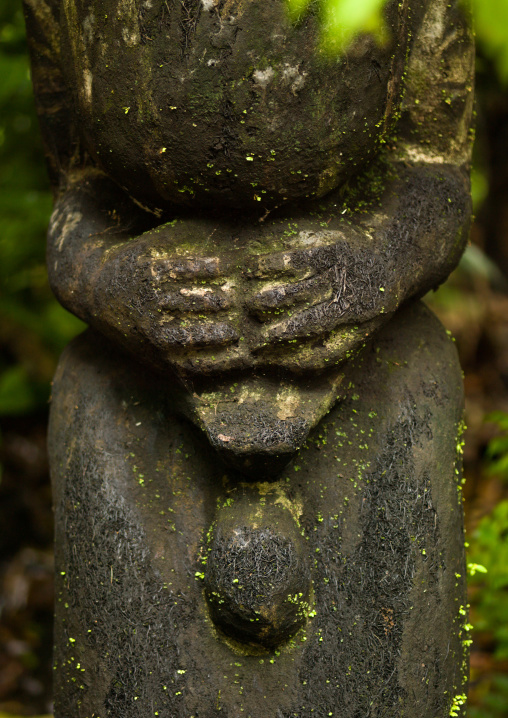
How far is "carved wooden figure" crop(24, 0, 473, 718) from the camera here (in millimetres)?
1473

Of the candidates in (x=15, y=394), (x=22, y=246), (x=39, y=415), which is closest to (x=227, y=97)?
(x=22, y=246)

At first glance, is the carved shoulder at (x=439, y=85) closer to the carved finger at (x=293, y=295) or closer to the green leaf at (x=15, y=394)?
the carved finger at (x=293, y=295)

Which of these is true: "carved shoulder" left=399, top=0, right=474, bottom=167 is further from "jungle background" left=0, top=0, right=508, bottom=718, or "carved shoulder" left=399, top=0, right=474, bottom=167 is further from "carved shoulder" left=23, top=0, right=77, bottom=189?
"carved shoulder" left=23, top=0, right=77, bottom=189

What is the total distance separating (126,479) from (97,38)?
89 cm

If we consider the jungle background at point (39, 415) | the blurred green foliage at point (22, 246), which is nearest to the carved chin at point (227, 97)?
the jungle background at point (39, 415)

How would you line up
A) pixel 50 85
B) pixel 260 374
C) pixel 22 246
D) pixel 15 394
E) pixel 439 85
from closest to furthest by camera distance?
pixel 260 374 < pixel 439 85 < pixel 50 85 < pixel 22 246 < pixel 15 394

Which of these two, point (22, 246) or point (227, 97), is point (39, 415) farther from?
point (227, 97)

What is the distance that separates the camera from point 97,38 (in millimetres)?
1515

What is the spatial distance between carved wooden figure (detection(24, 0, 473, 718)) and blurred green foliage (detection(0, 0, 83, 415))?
110 centimetres

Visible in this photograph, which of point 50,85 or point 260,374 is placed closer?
point 260,374

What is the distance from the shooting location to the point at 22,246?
316 cm

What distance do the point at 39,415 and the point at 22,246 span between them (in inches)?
70.3

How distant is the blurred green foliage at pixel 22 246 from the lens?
9.19ft

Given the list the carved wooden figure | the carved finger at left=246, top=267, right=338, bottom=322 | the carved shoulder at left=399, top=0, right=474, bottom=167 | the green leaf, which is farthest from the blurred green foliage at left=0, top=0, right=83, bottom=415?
the carved finger at left=246, top=267, right=338, bottom=322
